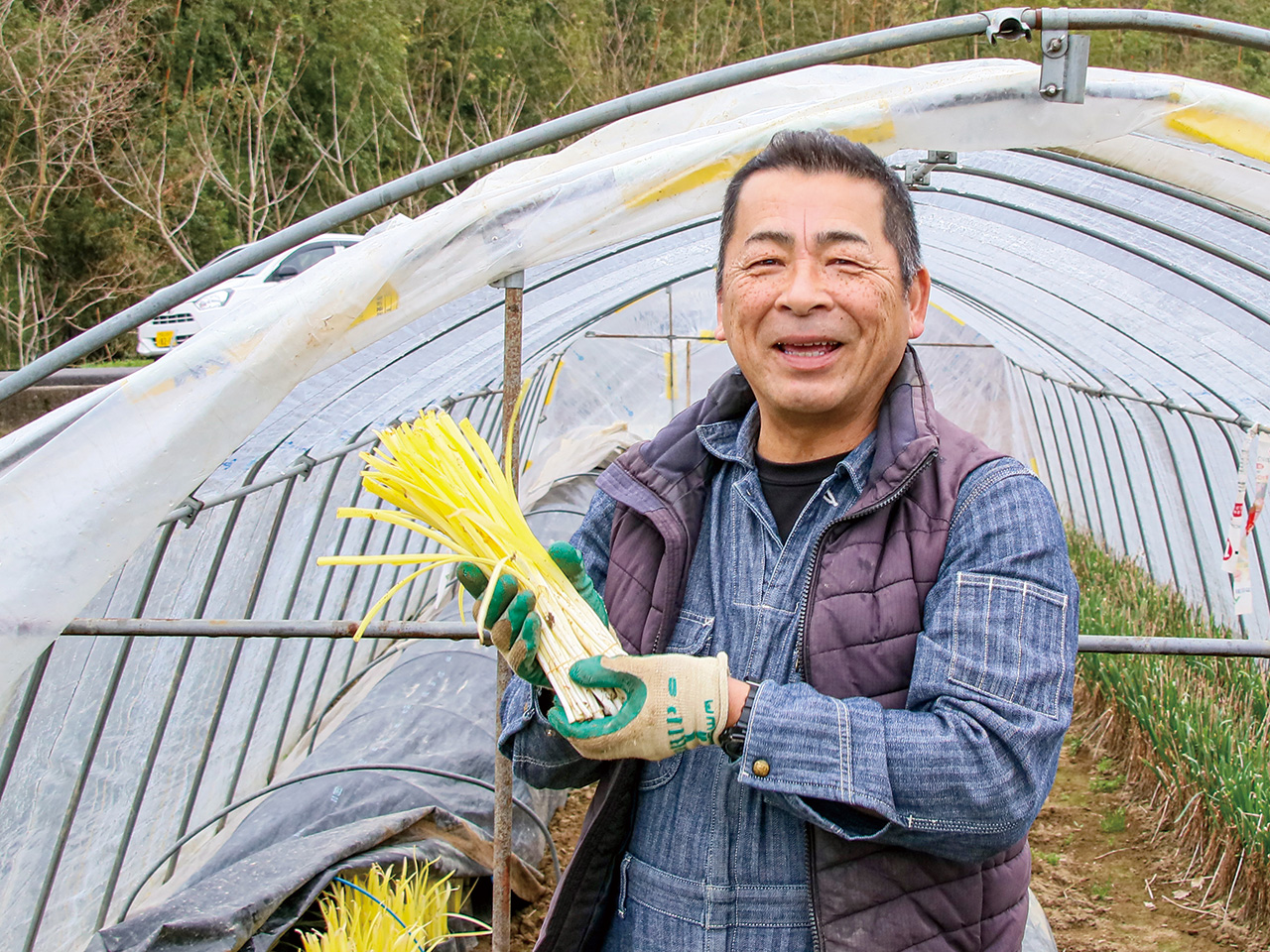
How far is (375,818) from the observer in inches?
148

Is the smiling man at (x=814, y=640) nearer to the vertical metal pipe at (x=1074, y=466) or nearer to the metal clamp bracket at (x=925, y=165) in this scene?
the metal clamp bracket at (x=925, y=165)

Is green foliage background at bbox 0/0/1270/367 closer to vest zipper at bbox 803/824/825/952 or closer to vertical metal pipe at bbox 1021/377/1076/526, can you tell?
vertical metal pipe at bbox 1021/377/1076/526

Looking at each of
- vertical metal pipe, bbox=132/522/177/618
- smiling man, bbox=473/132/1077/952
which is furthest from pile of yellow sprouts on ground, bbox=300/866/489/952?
smiling man, bbox=473/132/1077/952

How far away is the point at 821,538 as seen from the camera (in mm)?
1521

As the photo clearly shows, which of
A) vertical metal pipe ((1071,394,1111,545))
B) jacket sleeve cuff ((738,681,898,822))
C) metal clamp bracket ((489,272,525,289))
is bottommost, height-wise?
vertical metal pipe ((1071,394,1111,545))

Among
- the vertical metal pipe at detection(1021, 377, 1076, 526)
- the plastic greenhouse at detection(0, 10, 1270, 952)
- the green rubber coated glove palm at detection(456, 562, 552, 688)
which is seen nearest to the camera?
the green rubber coated glove palm at detection(456, 562, 552, 688)

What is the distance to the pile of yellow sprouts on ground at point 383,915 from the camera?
10.00 ft

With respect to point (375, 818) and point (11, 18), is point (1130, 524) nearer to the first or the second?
point (375, 818)

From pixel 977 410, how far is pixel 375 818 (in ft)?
27.4

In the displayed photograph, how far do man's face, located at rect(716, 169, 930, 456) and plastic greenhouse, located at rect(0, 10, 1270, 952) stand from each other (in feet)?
1.97

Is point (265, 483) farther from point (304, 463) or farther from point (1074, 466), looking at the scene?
point (1074, 466)

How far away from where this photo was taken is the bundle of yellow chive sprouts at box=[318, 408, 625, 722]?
1.55 metres

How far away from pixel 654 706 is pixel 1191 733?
3.87m

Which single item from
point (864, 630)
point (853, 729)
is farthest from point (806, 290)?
point (853, 729)
